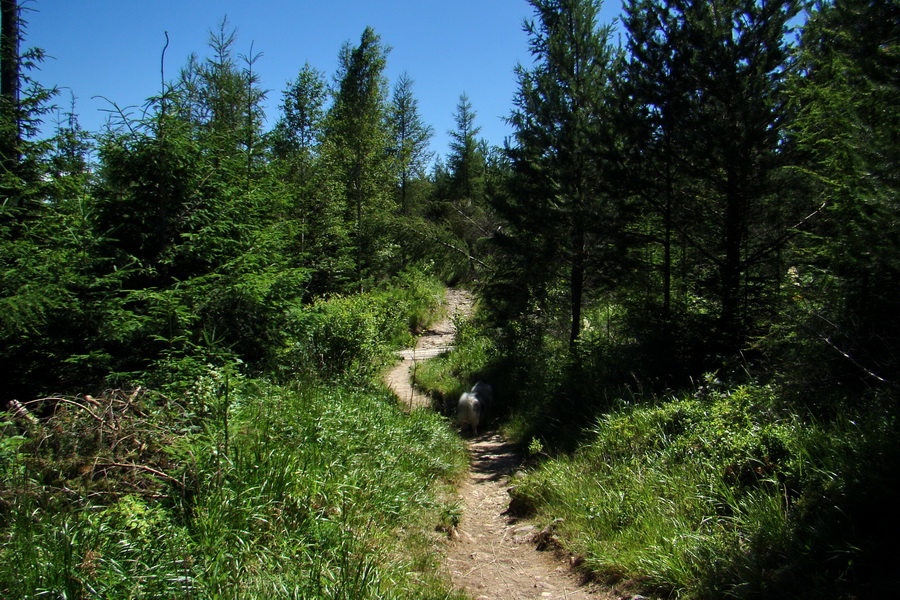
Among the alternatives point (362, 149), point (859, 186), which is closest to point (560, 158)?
point (859, 186)

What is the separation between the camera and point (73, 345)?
18.7ft

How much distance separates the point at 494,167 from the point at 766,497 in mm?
10914

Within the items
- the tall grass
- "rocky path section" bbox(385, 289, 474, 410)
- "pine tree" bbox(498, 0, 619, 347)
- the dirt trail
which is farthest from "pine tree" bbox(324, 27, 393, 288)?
the tall grass

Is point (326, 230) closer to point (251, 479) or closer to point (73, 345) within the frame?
point (73, 345)

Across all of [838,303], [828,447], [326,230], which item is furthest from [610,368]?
[326,230]

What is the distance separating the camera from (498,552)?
18.8ft

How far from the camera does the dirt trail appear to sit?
470cm

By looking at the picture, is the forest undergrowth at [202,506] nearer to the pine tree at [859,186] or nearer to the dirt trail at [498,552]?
the dirt trail at [498,552]

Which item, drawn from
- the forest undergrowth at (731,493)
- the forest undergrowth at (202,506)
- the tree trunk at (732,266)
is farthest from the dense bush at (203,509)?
the tree trunk at (732,266)

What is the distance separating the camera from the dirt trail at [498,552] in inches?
185

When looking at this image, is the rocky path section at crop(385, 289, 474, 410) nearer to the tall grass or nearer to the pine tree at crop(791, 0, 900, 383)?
the tall grass

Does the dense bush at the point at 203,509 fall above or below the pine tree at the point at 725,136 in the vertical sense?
below

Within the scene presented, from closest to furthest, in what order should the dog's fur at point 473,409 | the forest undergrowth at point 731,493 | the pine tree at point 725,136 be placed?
the forest undergrowth at point 731,493 → the pine tree at point 725,136 → the dog's fur at point 473,409

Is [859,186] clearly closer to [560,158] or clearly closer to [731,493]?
[731,493]
